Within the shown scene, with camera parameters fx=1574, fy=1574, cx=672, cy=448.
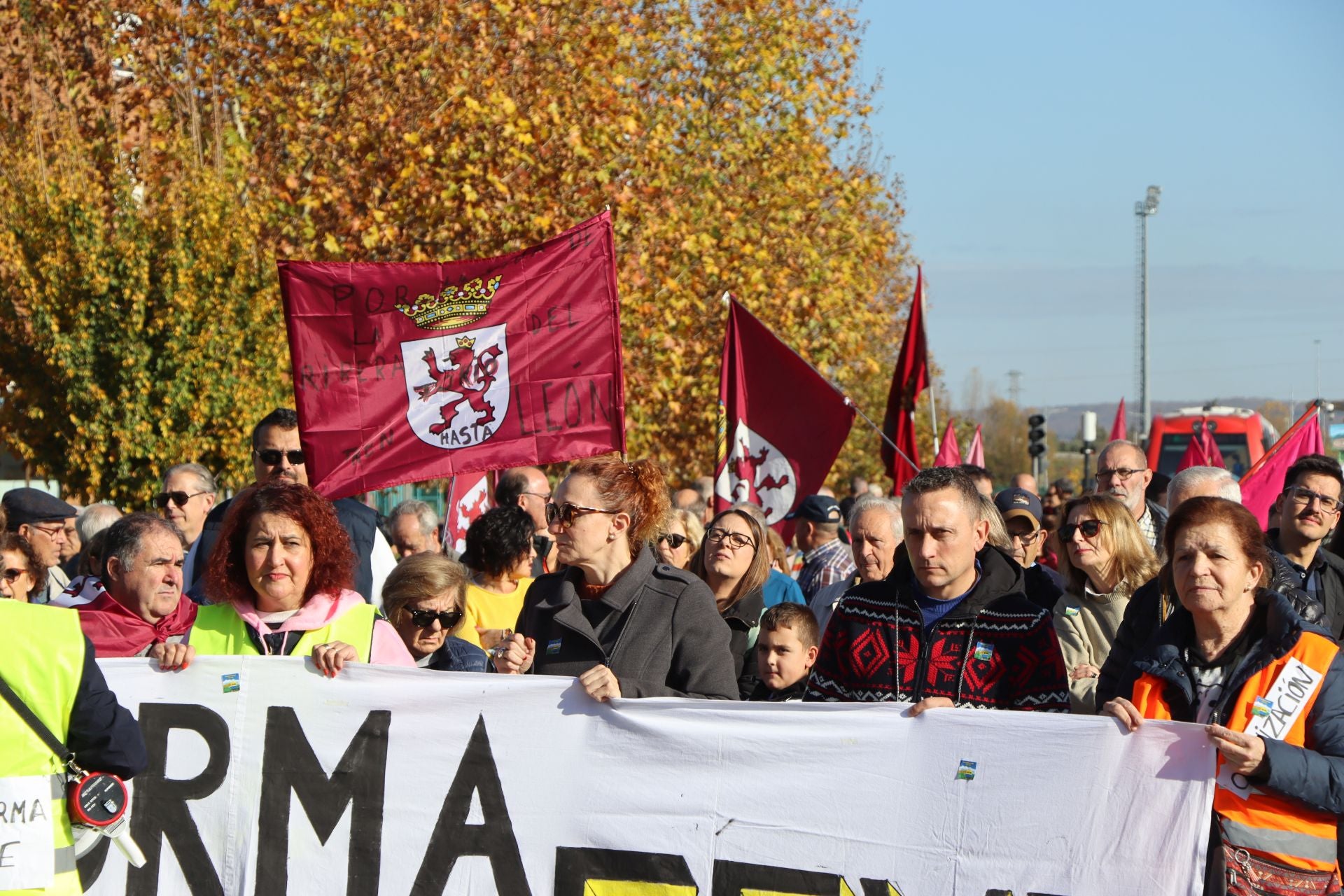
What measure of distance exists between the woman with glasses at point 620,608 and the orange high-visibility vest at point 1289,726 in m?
1.53

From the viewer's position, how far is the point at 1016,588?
14.7ft

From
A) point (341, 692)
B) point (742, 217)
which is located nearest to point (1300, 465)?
point (341, 692)

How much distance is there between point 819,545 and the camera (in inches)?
376

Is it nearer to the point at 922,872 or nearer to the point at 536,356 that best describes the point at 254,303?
the point at 536,356

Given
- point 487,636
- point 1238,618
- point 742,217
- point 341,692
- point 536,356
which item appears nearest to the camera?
point 1238,618

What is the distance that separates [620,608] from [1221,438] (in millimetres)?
25418

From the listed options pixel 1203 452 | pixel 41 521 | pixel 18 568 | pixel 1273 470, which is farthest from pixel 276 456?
pixel 1203 452

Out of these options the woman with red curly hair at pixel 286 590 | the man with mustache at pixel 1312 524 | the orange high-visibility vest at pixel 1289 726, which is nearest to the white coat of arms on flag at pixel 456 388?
the woman with red curly hair at pixel 286 590

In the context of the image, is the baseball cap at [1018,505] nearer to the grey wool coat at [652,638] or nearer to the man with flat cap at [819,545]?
the man with flat cap at [819,545]

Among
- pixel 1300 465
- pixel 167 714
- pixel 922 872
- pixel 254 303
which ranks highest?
pixel 254 303

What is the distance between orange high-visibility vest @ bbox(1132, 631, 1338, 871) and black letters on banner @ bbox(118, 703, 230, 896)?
3.04 m

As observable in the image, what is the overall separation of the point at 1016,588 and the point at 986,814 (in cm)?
64

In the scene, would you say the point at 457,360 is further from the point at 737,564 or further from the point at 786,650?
the point at 786,650

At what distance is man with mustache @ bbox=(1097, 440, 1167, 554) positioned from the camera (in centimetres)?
765
